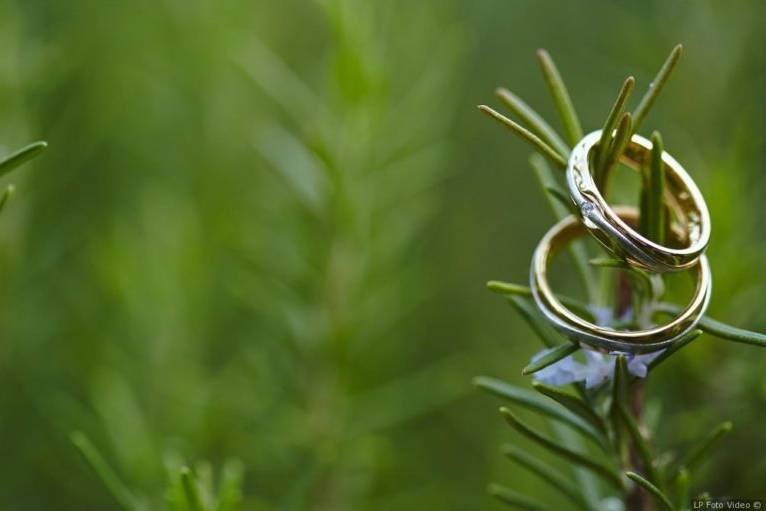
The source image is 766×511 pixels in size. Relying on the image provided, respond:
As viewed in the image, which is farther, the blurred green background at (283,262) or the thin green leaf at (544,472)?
the blurred green background at (283,262)

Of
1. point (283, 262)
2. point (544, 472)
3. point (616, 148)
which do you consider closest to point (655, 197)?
point (616, 148)

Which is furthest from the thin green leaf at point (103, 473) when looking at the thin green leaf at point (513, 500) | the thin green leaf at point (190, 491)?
the thin green leaf at point (513, 500)

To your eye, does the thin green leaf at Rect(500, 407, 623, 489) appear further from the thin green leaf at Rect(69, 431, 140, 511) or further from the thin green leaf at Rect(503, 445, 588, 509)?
the thin green leaf at Rect(69, 431, 140, 511)

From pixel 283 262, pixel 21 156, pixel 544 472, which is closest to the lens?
pixel 21 156

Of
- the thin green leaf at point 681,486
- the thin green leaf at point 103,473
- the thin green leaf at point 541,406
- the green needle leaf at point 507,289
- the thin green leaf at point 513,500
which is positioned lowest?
the thin green leaf at point 681,486

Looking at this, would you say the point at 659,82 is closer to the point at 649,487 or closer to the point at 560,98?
the point at 560,98

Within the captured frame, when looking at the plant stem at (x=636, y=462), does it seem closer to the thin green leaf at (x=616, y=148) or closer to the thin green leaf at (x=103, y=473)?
the thin green leaf at (x=616, y=148)

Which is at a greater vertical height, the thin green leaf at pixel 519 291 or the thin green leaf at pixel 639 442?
the thin green leaf at pixel 519 291

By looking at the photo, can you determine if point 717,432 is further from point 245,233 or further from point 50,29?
point 50,29
